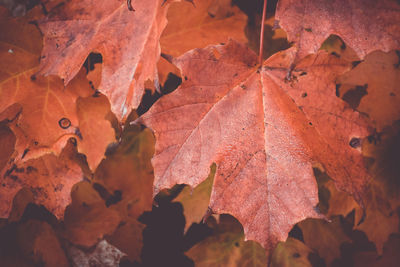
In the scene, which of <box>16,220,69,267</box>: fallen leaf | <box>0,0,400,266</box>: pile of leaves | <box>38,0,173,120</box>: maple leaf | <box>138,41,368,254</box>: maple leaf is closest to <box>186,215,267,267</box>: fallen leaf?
<box>0,0,400,266</box>: pile of leaves

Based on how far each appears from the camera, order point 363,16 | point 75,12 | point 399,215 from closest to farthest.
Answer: point 363,16
point 75,12
point 399,215

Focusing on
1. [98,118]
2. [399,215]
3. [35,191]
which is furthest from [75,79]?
[399,215]

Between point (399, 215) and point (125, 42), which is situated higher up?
point (125, 42)

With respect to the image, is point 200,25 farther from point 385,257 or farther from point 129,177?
point 385,257

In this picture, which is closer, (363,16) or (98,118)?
(363,16)

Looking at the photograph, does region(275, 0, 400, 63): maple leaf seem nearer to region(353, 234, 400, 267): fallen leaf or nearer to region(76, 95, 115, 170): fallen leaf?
region(76, 95, 115, 170): fallen leaf

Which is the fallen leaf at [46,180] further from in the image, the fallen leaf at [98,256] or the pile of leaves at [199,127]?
the fallen leaf at [98,256]

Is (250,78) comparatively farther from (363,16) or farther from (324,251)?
(324,251)

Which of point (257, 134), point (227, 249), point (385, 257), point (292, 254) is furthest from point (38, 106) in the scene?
point (385, 257)
